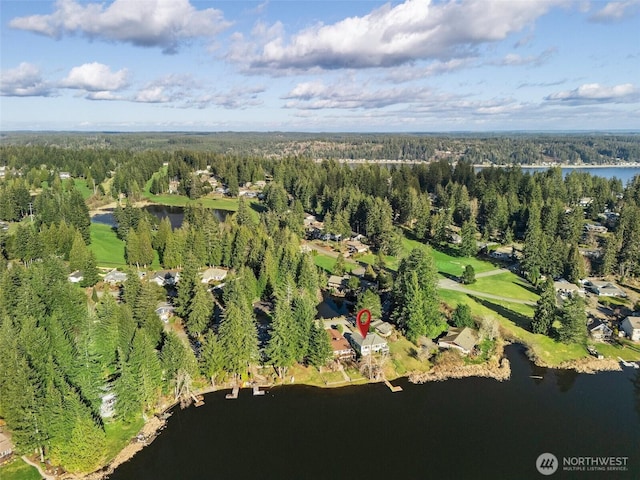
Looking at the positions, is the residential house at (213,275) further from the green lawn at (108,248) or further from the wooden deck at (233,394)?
the wooden deck at (233,394)

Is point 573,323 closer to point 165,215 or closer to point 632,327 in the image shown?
point 632,327

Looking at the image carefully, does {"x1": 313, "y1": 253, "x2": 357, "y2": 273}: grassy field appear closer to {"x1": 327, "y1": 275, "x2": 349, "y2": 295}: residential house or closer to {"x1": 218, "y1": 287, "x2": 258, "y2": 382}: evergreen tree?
{"x1": 327, "y1": 275, "x2": 349, "y2": 295}: residential house

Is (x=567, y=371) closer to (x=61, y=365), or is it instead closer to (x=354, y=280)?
(x=354, y=280)

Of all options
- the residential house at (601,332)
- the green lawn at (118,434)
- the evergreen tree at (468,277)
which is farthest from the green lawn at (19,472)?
the evergreen tree at (468,277)

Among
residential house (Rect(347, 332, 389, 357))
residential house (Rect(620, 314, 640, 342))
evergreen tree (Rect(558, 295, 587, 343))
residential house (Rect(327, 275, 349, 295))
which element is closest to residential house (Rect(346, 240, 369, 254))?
residential house (Rect(327, 275, 349, 295))

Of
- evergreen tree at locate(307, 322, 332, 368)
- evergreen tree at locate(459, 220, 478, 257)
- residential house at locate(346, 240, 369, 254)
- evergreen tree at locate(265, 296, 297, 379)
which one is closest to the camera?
evergreen tree at locate(265, 296, 297, 379)

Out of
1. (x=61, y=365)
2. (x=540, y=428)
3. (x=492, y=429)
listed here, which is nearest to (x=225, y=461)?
(x=61, y=365)

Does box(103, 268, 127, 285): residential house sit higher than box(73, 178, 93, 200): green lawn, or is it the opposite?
box(73, 178, 93, 200): green lawn
